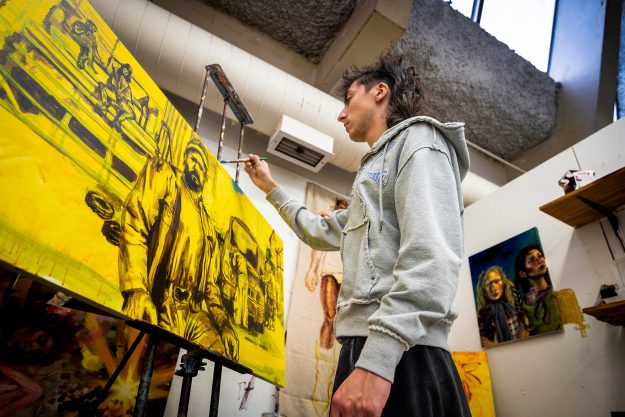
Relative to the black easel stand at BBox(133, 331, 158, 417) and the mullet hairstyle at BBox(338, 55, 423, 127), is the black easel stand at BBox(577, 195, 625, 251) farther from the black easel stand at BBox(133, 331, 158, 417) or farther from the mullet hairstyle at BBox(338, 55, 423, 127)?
the black easel stand at BBox(133, 331, 158, 417)

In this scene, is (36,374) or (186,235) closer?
(186,235)

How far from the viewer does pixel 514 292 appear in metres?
2.14

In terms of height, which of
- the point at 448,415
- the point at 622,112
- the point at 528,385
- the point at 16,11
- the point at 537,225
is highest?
the point at 622,112

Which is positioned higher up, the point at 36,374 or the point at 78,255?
the point at 78,255

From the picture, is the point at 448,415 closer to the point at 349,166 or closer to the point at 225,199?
the point at 225,199

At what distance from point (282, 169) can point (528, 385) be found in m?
1.83

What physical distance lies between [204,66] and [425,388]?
1859 mm

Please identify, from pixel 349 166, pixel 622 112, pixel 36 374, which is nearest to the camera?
pixel 36 374

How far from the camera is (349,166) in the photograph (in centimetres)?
252

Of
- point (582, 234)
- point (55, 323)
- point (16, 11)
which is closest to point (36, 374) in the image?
point (55, 323)

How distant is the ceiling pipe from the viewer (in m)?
1.86

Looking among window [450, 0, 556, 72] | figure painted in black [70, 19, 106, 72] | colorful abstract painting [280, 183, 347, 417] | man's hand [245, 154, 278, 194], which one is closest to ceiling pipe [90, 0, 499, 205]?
colorful abstract painting [280, 183, 347, 417]

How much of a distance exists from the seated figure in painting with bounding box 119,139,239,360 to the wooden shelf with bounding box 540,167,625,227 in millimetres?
1603

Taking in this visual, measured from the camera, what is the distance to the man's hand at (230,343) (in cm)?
108
